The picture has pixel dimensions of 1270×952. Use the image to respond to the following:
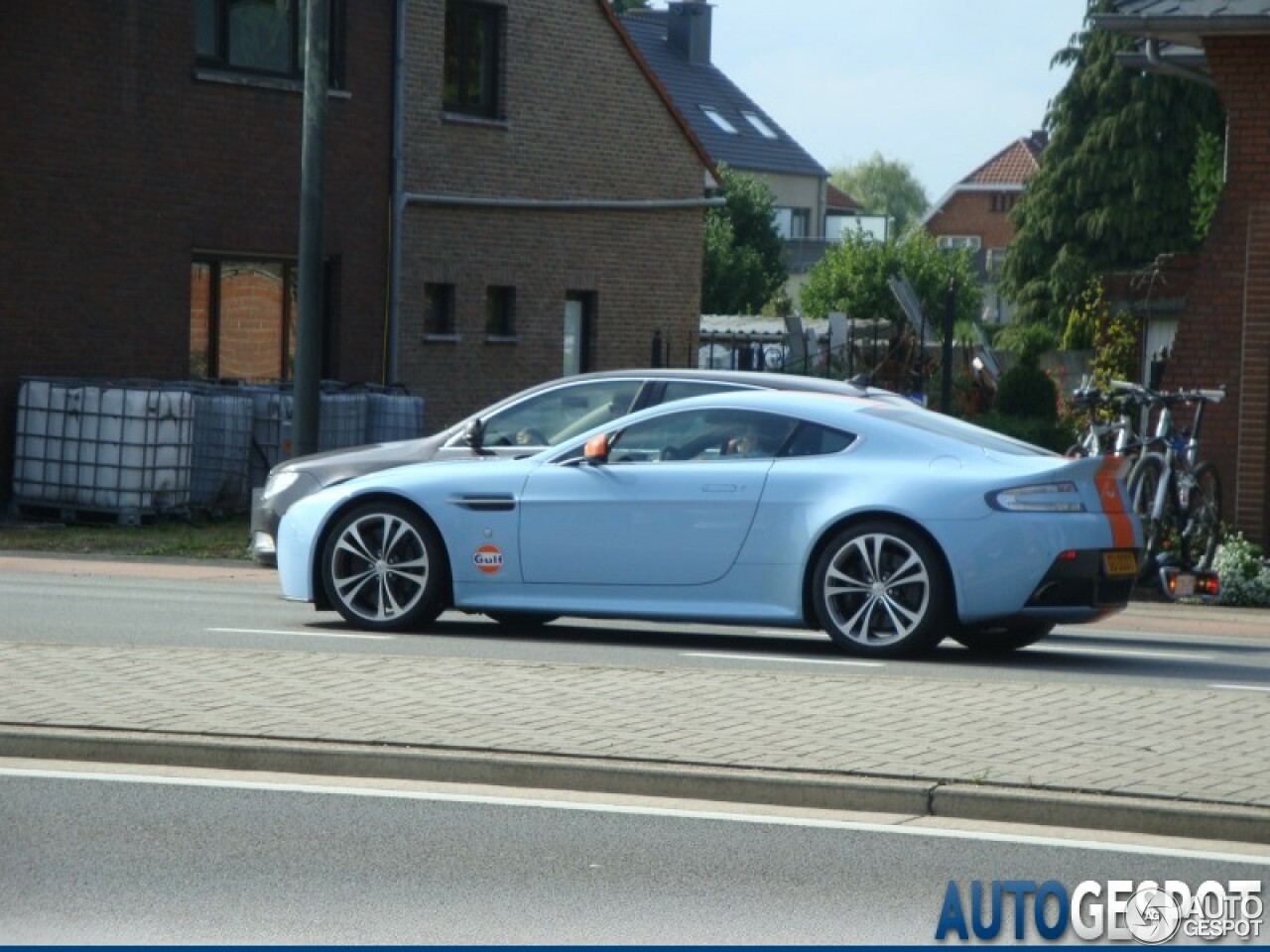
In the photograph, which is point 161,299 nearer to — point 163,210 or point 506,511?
point 163,210

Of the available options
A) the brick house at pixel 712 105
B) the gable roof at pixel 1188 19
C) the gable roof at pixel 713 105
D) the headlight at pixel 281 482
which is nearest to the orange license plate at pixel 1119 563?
the headlight at pixel 281 482

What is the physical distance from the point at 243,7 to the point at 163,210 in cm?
264

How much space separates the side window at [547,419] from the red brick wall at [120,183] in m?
10.2

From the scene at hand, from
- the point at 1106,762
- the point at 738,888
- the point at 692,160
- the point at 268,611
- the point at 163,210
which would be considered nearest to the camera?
the point at 738,888

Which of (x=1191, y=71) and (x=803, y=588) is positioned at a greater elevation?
(x=1191, y=71)

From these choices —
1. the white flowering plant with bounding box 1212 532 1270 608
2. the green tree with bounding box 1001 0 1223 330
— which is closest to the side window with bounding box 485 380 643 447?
the white flowering plant with bounding box 1212 532 1270 608


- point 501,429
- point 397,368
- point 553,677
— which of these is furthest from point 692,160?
point 553,677

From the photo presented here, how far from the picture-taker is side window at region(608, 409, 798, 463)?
492 inches

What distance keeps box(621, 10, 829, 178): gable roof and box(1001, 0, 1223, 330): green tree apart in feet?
55.6

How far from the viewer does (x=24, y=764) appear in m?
8.59

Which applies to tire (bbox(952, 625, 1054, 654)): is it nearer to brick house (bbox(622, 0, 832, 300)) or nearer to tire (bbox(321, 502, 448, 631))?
tire (bbox(321, 502, 448, 631))

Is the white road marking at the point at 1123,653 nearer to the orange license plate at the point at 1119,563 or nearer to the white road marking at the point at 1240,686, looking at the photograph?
the orange license plate at the point at 1119,563

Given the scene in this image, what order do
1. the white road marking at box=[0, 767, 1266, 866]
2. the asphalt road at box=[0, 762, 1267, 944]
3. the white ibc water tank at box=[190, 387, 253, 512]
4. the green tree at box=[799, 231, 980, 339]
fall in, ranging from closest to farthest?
the asphalt road at box=[0, 762, 1267, 944], the white road marking at box=[0, 767, 1266, 866], the white ibc water tank at box=[190, 387, 253, 512], the green tree at box=[799, 231, 980, 339]

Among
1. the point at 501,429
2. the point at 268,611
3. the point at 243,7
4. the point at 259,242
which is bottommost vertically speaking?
the point at 268,611
